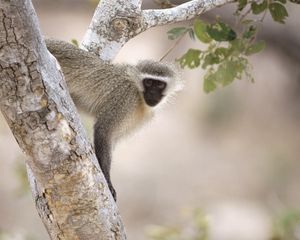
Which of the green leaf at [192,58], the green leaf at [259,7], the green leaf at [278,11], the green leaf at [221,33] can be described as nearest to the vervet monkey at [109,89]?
the green leaf at [192,58]

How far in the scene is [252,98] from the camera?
14461mm

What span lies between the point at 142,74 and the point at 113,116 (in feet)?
1.17

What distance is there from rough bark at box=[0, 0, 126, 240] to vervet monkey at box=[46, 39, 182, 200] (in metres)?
1.00

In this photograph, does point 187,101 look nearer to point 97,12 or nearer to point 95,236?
point 97,12

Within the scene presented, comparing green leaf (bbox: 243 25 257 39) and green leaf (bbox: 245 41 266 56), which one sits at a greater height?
green leaf (bbox: 243 25 257 39)

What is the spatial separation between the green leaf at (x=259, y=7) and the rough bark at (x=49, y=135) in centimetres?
164

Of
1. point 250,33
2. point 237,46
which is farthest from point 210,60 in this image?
point 250,33

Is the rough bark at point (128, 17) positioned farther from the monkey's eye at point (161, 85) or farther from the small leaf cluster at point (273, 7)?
the monkey's eye at point (161, 85)

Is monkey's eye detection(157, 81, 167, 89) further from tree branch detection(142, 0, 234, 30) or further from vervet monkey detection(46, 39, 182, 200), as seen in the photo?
tree branch detection(142, 0, 234, 30)

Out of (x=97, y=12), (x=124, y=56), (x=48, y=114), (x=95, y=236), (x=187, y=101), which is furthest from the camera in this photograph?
(x=187, y=101)

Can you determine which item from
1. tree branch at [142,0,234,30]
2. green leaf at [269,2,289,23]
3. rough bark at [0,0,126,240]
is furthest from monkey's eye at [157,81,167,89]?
rough bark at [0,0,126,240]

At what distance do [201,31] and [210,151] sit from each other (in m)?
9.18

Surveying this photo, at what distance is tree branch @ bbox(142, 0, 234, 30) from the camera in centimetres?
480

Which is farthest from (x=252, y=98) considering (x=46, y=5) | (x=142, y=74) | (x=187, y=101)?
(x=142, y=74)
